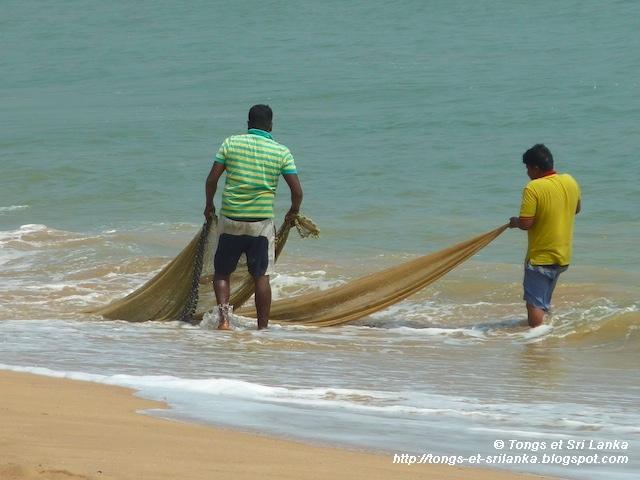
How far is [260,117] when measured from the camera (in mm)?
7754

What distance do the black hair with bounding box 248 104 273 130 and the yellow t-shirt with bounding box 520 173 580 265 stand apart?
1.72m

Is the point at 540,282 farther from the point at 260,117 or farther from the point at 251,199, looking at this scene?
the point at 260,117

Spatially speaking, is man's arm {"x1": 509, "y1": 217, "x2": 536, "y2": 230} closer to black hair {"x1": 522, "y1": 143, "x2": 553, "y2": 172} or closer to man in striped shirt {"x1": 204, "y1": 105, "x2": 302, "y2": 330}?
black hair {"x1": 522, "y1": 143, "x2": 553, "y2": 172}

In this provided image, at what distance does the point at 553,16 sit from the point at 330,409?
29653 millimetres

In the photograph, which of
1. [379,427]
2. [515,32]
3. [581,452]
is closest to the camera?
[581,452]

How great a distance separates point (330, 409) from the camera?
5.36m

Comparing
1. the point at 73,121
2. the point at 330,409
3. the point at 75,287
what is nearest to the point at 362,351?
the point at 330,409

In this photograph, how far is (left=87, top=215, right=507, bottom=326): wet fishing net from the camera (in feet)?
27.6

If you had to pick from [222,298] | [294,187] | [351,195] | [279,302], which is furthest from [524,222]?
[351,195]

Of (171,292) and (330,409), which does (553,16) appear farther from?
(330,409)

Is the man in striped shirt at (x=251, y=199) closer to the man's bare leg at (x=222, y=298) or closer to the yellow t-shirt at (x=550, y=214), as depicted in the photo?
the man's bare leg at (x=222, y=298)

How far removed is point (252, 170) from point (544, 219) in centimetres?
192

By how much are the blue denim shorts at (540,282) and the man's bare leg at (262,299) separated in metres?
1.72

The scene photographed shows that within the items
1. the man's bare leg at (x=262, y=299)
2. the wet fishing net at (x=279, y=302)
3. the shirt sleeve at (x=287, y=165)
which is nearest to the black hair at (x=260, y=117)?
the shirt sleeve at (x=287, y=165)
